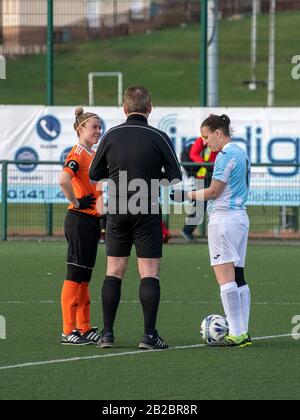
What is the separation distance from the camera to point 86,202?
10.2 meters

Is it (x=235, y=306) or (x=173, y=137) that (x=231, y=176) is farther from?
→ (x=173, y=137)

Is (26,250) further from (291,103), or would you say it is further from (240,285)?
(291,103)

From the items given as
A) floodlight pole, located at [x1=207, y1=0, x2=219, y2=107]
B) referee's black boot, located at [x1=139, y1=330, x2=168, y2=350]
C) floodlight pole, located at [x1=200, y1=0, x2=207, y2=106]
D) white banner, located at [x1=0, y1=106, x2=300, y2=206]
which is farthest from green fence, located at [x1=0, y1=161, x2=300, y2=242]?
referee's black boot, located at [x1=139, y1=330, x2=168, y2=350]

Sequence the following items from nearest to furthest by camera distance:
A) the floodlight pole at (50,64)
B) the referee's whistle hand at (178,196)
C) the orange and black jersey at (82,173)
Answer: the referee's whistle hand at (178,196)
the orange and black jersey at (82,173)
the floodlight pole at (50,64)

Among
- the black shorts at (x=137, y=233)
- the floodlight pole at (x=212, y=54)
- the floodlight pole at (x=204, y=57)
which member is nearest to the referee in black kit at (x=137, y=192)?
the black shorts at (x=137, y=233)

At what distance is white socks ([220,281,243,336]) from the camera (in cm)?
988

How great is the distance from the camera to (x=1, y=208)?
1911cm

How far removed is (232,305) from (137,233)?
993 millimetres

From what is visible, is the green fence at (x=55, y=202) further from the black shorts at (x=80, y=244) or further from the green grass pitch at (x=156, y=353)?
the black shorts at (x=80, y=244)

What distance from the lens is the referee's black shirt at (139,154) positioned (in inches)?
380

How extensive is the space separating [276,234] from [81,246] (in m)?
9.73

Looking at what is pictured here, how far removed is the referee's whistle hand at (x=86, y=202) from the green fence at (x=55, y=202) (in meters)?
8.93

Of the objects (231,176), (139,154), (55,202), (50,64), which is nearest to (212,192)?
(231,176)

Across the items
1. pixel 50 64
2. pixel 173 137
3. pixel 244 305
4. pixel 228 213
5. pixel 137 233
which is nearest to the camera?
pixel 137 233
